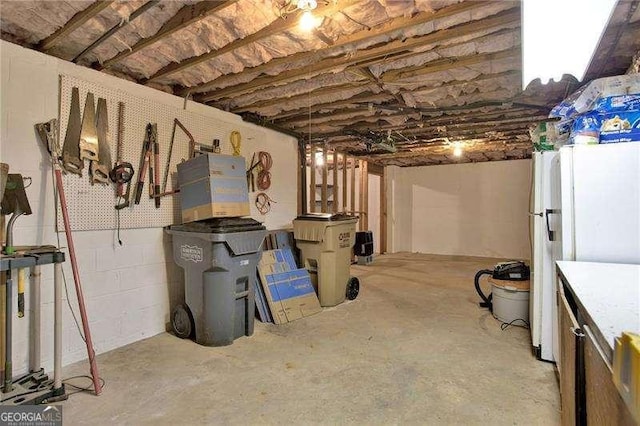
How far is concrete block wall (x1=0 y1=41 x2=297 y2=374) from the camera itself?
2121 mm

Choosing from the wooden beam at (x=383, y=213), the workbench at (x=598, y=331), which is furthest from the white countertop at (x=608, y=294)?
the wooden beam at (x=383, y=213)

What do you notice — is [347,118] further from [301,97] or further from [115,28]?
[115,28]

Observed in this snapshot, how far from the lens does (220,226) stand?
8.62 ft

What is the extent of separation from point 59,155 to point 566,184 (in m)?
3.27

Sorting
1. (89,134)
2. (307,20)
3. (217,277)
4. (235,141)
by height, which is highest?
(307,20)

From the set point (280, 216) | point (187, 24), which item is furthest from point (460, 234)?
point (187, 24)

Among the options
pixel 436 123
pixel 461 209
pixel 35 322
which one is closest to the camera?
pixel 35 322

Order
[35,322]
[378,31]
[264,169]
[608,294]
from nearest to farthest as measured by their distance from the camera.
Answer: [608,294]
[378,31]
[35,322]
[264,169]

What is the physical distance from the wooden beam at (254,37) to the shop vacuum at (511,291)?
9.06 feet

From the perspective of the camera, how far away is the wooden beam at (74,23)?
180 centimetres

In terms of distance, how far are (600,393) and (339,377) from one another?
1.63 m

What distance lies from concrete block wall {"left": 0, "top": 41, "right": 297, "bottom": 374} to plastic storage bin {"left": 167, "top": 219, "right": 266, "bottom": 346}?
0.23 meters

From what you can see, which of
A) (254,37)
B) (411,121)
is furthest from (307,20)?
(411,121)

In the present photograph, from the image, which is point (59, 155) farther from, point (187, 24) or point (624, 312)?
point (624, 312)
